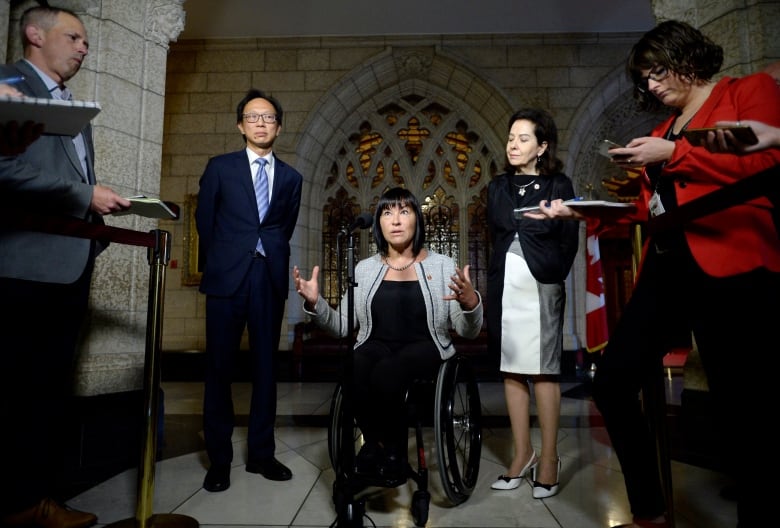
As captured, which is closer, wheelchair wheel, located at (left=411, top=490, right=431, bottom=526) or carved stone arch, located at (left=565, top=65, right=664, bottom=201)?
wheelchair wheel, located at (left=411, top=490, right=431, bottom=526)

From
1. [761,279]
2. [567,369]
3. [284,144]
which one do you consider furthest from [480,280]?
[761,279]

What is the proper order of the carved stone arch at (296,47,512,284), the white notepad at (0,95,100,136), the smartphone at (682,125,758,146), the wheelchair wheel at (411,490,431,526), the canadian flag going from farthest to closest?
1. the carved stone arch at (296,47,512,284)
2. the canadian flag
3. the wheelchair wheel at (411,490,431,526)
4. the white notepad at (0,95,100,136)
5. the smartphone at (682,125,758,146)

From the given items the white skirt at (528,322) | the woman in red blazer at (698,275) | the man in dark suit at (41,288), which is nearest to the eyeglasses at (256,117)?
the man in dark suit at (41,288)

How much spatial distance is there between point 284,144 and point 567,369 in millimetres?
4523

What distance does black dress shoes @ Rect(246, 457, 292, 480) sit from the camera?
1.99 meters

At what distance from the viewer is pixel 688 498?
69.4 inches

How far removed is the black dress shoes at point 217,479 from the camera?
74.1 inches

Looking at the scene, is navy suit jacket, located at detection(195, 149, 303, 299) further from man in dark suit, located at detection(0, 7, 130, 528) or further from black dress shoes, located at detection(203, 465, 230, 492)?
black dress shoes, located at detection(203, 465, 230, 492)

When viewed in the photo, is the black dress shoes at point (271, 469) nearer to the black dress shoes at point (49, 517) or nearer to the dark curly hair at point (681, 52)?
the black dress shoes at point (49, 517)

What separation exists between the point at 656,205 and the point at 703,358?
1.46 feet

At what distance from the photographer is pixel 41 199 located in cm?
140

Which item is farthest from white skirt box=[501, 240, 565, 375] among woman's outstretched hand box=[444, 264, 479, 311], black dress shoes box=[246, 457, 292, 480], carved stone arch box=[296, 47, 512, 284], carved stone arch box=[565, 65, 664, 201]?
carved stone arch box=[296, 47, 512, 284]

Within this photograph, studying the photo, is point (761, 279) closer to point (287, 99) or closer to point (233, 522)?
point (233, 522)

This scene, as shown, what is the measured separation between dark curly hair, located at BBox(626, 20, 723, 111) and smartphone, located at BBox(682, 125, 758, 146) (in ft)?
1.29
